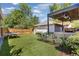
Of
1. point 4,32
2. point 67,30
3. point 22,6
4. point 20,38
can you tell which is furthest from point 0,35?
point 67,30

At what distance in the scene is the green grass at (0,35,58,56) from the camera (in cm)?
197

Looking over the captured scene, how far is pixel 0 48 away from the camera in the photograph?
198cm

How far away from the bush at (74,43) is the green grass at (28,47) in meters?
0.18

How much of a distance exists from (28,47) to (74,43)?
20.7 inches

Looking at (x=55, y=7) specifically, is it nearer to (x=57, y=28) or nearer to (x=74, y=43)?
(x=57, y=28)

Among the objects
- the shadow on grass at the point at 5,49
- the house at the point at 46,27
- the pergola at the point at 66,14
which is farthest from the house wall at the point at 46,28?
the shadow on grass at the point at 5,49

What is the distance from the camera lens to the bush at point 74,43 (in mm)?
1970

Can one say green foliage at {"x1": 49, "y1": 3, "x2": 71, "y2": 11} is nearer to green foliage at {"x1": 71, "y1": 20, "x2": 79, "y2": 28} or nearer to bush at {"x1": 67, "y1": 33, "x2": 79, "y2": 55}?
green foliage at {"x1": 71, "y1": 20, "x2": 79, "y2": 28}

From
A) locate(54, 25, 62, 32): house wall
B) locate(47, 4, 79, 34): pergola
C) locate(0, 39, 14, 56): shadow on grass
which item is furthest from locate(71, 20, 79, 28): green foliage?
locate(0, 39, 14, 56): shadow on grass

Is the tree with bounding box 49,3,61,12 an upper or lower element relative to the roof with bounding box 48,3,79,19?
upper

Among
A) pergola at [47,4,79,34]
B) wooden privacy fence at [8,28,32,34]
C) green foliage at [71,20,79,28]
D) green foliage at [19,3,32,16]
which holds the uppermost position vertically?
green foliage at [19,3,32,16]

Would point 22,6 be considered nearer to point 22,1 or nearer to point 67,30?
point 22,1

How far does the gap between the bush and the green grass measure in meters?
0.18

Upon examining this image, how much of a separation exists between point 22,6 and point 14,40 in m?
0.40
